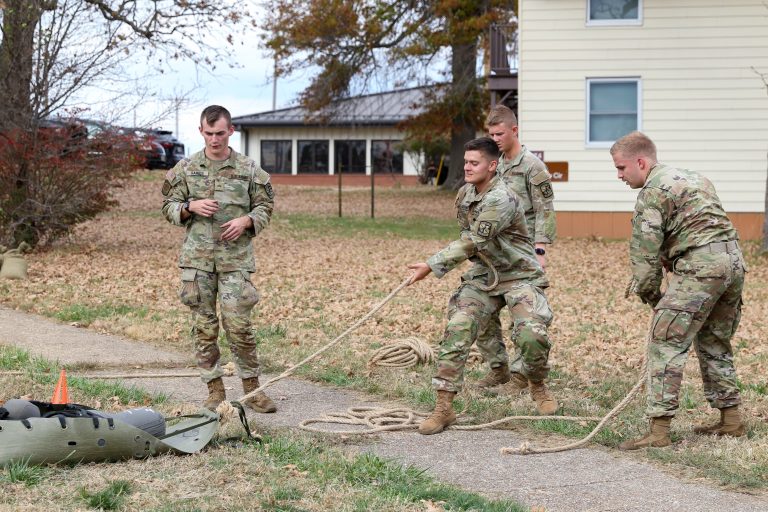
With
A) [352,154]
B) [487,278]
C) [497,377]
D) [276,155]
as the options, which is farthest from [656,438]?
[276,155]

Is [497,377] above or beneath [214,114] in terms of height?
beneath

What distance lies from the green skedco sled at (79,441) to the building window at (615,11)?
55.6 ft

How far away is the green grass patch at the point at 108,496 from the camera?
4574 millimetres

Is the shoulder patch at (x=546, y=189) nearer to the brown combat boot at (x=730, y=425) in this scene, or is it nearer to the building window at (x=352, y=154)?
the brown combat boot at (x=730, y=425)

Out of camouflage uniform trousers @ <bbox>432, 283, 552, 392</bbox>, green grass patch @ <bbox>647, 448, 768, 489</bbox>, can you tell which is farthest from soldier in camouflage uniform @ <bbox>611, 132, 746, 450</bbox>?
camouflage uniform trousers @ <bbox>432, 283, 552, 392</bbox>

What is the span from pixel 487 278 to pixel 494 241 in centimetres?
25

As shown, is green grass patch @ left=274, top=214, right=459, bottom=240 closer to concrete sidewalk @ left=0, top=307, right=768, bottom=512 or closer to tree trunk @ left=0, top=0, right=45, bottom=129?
tree trunk @ left=0, top=0, right=45, bottom=129

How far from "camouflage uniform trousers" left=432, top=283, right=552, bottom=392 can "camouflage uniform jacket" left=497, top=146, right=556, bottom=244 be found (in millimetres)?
1179

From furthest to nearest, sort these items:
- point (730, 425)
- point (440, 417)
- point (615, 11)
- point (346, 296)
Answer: point (615, 11) < point (346, 296) < point (440, 417) < point (730, 425)

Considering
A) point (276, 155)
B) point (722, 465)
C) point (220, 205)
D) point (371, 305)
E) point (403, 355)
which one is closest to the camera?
A: point (722, 465)

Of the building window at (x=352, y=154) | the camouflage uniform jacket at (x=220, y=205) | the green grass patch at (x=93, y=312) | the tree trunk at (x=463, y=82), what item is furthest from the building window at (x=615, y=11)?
the building window at (x=352, y=154)

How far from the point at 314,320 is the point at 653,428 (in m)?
5.43

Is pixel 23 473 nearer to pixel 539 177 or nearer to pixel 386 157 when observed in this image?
pixel 539 177

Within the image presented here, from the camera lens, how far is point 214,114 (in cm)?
674
